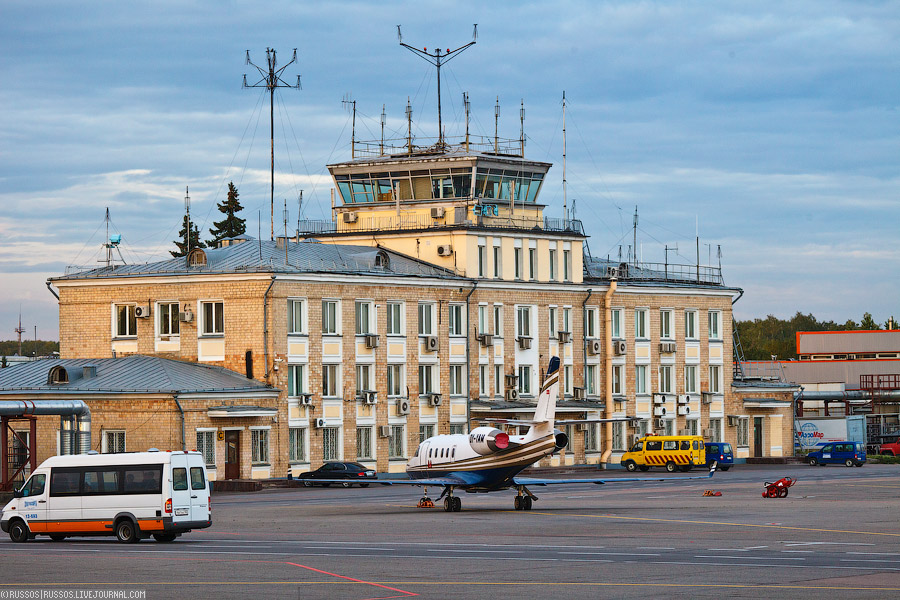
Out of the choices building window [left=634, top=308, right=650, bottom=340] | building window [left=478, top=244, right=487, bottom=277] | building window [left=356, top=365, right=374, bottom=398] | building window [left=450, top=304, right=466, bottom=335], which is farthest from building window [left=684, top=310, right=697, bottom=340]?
building window [left=356, top=365, right=374, bottom=398]

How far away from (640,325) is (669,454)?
32.6ft

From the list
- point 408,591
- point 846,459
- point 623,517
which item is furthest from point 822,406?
point 408,591

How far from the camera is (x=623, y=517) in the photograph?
46.6 m

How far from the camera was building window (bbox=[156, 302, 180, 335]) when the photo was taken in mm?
75500

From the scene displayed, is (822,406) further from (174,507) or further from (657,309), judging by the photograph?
(174,507)

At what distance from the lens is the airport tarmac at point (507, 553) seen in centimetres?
2533

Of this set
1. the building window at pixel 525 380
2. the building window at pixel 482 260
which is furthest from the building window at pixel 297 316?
the building window at pixel 525 380

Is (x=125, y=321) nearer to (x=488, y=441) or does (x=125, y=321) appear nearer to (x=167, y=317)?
(x=167, y=317)

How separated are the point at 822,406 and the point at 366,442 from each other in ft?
183

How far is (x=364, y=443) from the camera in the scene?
3044 inches

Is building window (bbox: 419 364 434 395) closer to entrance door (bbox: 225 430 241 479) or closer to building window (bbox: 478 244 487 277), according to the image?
building window (bbox: 478 244 487 277)

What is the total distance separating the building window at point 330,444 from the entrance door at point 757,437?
34.8 metres

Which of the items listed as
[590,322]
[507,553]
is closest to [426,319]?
[590,322]

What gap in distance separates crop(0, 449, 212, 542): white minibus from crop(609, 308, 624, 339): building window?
179 feet
